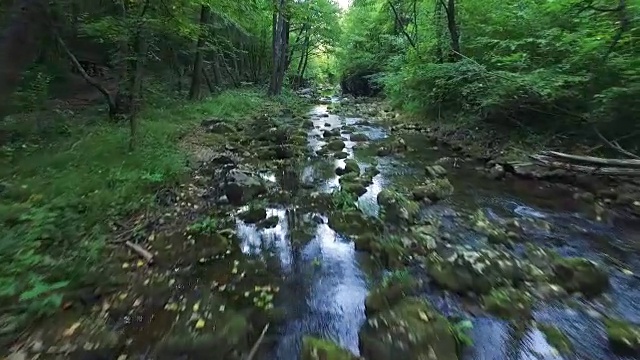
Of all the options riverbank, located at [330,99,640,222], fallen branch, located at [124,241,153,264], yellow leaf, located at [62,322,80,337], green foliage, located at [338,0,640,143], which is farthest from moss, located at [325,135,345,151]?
yellow leaf, located at [62,322,80,337]

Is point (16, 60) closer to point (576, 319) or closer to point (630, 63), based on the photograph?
point (576, 319)

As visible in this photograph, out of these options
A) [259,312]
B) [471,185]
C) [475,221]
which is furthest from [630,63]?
[259,312]

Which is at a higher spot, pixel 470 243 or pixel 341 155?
pixel 470 243

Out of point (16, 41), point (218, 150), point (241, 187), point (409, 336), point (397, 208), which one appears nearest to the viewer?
point (16, 41)

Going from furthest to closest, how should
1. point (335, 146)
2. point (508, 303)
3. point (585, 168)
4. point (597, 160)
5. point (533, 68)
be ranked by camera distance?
point (335, 146) → point (533, 68) → point (585, 168) → point (597, 160) → point (508, 303)

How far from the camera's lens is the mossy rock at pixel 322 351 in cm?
308

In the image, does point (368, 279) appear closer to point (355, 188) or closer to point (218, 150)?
point (355, 188)

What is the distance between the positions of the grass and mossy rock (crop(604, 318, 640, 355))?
15.9 ft

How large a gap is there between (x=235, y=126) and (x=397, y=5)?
1210 centimetres

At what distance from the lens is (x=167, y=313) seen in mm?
3811

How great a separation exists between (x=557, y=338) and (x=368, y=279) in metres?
1.89

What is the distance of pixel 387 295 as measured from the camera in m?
4.01

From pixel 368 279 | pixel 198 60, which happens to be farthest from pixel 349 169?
pixel 198 60

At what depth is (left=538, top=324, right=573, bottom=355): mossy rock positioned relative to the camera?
11.2 ft
